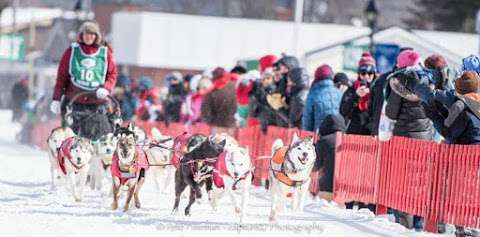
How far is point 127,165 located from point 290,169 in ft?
4.98

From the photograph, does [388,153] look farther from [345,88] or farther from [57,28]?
[57,28]

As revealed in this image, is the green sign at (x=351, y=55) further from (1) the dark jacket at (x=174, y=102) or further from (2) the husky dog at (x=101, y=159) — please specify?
(2) the husky dog at (x=101, y=159)

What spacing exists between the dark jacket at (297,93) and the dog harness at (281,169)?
13.9ft

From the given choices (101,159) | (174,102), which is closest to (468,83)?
(101,159)

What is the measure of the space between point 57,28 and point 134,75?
23.4 meters

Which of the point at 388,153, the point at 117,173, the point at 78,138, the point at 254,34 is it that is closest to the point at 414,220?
the point at 388,153

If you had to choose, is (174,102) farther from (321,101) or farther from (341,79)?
(321,101)

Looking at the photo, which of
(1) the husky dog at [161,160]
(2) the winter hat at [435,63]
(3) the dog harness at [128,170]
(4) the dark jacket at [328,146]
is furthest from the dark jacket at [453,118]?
(1) the husky dog at [161,160]

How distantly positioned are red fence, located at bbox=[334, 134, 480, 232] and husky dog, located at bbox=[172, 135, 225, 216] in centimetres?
167

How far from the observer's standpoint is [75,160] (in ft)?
39.0

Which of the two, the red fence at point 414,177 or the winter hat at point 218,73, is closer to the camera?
the red fence at point 414,177

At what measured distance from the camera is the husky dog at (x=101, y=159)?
12.2 m

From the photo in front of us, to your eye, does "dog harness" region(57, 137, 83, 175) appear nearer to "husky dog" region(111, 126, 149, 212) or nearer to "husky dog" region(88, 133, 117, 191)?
"husky dog" region(88, 133, 117, 191)

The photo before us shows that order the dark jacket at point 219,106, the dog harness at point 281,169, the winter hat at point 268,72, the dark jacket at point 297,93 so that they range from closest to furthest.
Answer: the dog harness at point 281,169 < the dark jacket at point 297,93 < the winter hat at point 268,72 < the dark jacket at point 219,106
